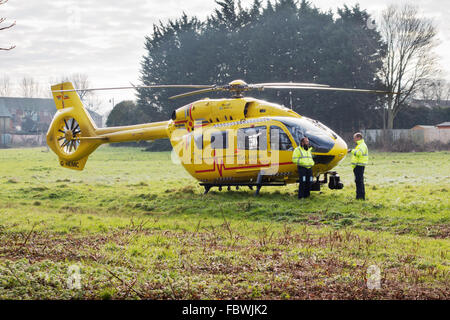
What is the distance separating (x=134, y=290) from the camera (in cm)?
650

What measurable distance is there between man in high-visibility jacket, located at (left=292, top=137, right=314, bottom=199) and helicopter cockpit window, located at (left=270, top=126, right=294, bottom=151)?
0.48 metres

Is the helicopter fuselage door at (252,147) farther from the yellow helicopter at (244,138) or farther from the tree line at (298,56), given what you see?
the tree line at (298,56)

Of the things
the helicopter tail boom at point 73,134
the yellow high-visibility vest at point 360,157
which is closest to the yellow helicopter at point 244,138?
the yellow high-visibility vest at point 360,157

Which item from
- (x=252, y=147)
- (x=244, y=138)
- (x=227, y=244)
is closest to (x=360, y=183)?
(x=252, y=147)

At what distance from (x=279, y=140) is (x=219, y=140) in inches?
82.7

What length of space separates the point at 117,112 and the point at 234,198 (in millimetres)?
54021

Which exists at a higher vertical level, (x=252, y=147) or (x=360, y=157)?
(x=252, y=147)

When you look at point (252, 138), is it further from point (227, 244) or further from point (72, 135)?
point (72, 135)

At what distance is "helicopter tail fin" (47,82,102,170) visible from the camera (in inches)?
768

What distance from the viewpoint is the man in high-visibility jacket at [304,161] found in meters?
14.3

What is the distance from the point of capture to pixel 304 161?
14.3m

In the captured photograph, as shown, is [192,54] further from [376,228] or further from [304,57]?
[376,228]

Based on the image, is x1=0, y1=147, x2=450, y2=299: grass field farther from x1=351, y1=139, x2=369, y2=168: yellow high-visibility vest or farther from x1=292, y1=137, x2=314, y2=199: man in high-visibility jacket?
x1=351, y1=139, x2=369, y2=168: yellow high-visibility vest

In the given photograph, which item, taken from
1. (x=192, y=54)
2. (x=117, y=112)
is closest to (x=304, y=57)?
(x=192, y=54)
